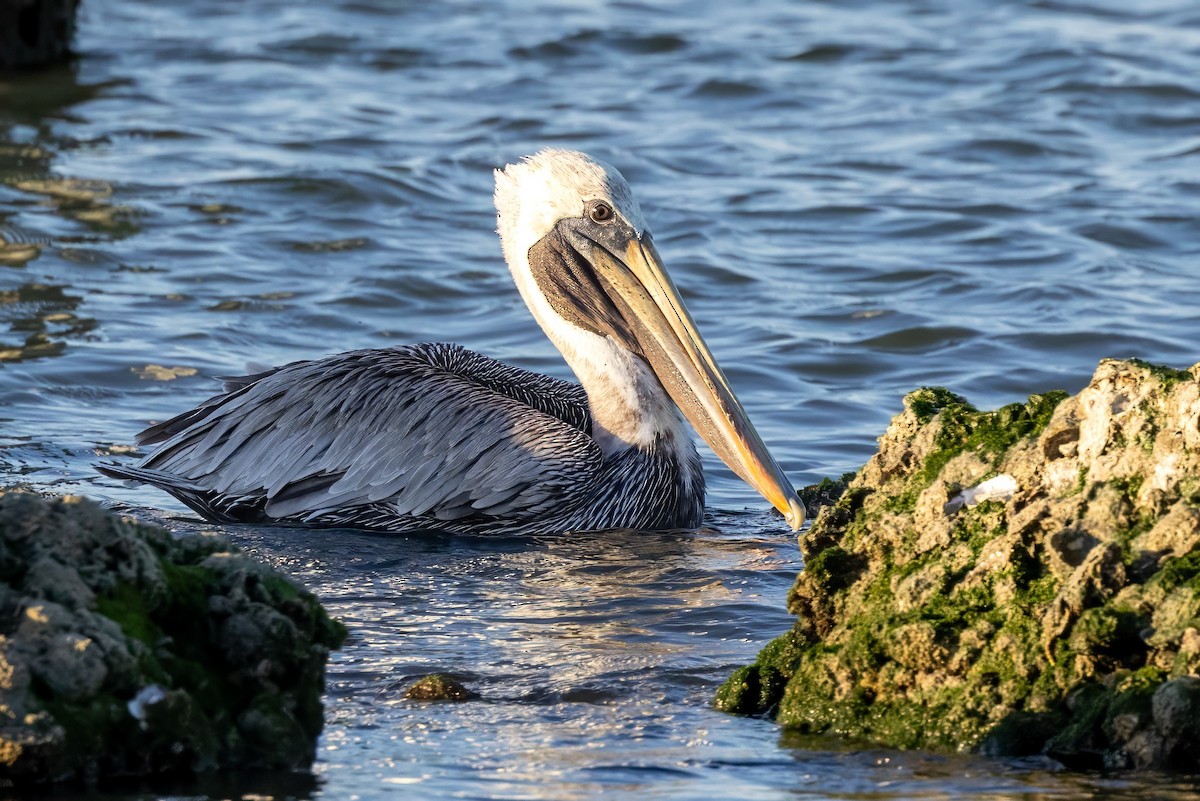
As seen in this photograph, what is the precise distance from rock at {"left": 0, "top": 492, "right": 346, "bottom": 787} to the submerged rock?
121 cm

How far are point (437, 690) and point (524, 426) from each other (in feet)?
8.41

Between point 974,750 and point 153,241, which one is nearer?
point 974,750

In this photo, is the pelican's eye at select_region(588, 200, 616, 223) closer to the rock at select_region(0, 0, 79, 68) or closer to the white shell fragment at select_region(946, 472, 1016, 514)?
the white shell fragment at select_region(946, 472, 1016, 514)

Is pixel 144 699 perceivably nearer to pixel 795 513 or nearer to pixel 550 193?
pixel 795 513

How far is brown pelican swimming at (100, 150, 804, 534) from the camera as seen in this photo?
23.3 feet

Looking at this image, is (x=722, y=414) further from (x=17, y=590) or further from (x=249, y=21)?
(x=249, y=21)

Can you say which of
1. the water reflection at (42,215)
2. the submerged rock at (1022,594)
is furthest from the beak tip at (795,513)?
the water reflection at (42,215)

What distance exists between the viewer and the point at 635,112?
1509 centimetres

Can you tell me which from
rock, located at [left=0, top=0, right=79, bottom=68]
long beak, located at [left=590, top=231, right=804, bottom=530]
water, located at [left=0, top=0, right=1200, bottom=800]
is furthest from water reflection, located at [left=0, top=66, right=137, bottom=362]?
long beak, located at [left=590, top=231, right=804, bottom=530]

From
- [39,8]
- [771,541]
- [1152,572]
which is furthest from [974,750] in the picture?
[39,8]

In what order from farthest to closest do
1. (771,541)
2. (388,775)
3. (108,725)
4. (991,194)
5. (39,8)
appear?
(39,8)
(991,194)
(771,541)
(388,775)
(108,725)

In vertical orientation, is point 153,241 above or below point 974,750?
above

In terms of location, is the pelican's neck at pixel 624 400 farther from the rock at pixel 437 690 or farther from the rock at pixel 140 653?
the rock at pixel 140 653

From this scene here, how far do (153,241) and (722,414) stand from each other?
5450 millimetres
